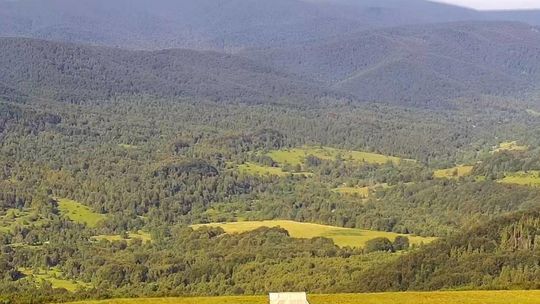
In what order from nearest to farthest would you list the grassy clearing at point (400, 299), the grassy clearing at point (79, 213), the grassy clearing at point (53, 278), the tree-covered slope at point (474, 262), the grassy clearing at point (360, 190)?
the grassy clearing at point (400, 299)
the tree-covered slope at point (474, 262)
the grassy clearing at point (53, 278)
the grassy clearing at point (79, 213)
the grassy clearing at point (360, 190)

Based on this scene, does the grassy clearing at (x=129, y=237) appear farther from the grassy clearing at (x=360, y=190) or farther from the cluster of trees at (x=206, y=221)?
the grassy clearing at (x=360, y=190)

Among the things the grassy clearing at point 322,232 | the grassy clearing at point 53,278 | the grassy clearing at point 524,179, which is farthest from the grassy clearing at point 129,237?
the grassy clearing at point 524,179

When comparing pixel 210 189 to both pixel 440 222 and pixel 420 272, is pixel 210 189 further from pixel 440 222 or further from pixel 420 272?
pixel 420 272

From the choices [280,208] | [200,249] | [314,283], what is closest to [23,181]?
[280,208]

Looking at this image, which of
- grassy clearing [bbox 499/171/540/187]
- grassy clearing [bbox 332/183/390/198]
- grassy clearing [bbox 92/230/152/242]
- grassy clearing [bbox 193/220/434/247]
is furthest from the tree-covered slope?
grassy clearing [bbox 332/183/390/198]

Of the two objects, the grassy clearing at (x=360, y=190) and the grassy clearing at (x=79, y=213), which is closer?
the grassy clearing at (x=79, y=213)

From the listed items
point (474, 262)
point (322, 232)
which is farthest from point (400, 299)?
point (322, 232)

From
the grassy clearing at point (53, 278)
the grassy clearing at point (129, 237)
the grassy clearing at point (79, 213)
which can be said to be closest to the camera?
the grassy clearing at point (53, 278)

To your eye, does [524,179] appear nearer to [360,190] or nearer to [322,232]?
[360,190]
